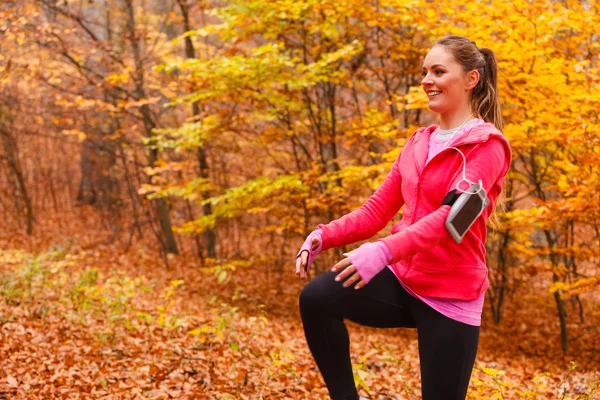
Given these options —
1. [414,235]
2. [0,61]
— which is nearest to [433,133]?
[414,235]

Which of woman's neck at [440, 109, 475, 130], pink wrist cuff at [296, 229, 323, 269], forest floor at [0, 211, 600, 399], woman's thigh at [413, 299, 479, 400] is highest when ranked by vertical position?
woman's neck at [440, 109, 475, 130]

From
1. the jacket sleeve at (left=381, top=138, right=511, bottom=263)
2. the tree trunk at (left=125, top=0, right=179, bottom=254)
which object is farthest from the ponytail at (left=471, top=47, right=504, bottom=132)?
the tree trunk at (left=125, top=0, right=179, bottom=254)

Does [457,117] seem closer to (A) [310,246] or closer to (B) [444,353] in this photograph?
(A) [310,246]

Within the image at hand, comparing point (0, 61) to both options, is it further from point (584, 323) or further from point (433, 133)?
point (584, 323)

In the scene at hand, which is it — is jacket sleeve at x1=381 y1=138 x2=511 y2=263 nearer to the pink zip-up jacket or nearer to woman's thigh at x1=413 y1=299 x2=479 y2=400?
the pink zip-up jacket

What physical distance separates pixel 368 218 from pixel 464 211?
620 mm

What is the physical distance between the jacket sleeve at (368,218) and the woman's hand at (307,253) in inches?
1.7

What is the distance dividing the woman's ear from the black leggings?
3.02 ft

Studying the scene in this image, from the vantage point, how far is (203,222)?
9.52m

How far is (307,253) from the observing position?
7.77ft

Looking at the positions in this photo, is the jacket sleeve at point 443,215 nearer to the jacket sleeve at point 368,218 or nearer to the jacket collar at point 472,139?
the jacket collar at point 472,139

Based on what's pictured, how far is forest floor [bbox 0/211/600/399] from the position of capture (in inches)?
170

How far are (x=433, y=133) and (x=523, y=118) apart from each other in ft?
16.6

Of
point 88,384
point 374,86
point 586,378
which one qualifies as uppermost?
point 374,86
